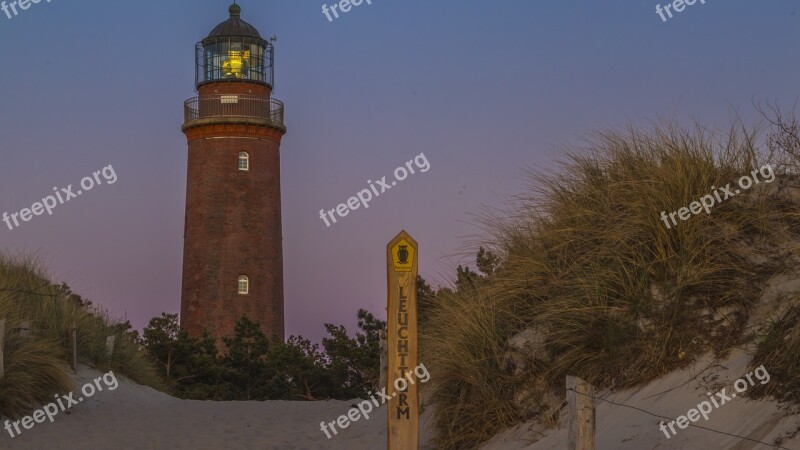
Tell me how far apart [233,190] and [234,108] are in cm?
251

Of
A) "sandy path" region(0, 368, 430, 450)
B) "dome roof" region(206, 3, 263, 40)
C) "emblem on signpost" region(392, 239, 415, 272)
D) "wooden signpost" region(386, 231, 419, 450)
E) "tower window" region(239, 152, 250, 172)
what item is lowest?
"sandy path" region(0, 368, 430, 450)

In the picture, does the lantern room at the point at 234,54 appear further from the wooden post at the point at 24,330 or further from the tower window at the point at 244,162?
the wooden post at the point at 24,330

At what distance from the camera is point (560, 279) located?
11.0 m

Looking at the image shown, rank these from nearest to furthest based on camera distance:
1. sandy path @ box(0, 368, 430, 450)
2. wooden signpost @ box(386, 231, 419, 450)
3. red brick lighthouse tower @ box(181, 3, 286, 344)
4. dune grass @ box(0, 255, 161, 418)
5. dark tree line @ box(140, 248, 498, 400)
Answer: wooden signpost @ box(386, 231, 419, 450), sandy path @ box(0, 368, 430, 450), dune grass @ box(0, 255, 161, 418), dark tree line @ box(140, 248, 498, 400), red brick lighthouse tower @ box(181, 3, 286, 344)

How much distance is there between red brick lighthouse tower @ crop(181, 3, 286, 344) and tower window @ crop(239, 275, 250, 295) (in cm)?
3

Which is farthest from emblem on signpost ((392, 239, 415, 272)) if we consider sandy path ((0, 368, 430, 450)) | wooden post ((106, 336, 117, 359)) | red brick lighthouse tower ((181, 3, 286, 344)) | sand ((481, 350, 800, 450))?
red brick lighthouse tower ((181, 3, 286, 344))

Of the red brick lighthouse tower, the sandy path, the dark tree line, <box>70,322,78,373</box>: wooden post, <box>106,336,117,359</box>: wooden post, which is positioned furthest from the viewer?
the red brick lighthouse tower

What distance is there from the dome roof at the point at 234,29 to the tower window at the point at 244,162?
3.67m

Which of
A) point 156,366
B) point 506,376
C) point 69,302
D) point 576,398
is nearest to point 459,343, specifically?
point 506,376

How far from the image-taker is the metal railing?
3297cm

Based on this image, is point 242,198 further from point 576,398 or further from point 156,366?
point 576,398

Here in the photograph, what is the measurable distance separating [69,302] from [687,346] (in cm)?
1448

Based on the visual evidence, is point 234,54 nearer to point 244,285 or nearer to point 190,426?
point 244,285

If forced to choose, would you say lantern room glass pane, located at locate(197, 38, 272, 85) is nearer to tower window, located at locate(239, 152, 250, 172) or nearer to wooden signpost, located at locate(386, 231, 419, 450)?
tower window, located at locate(239, 152, 250, 172)
